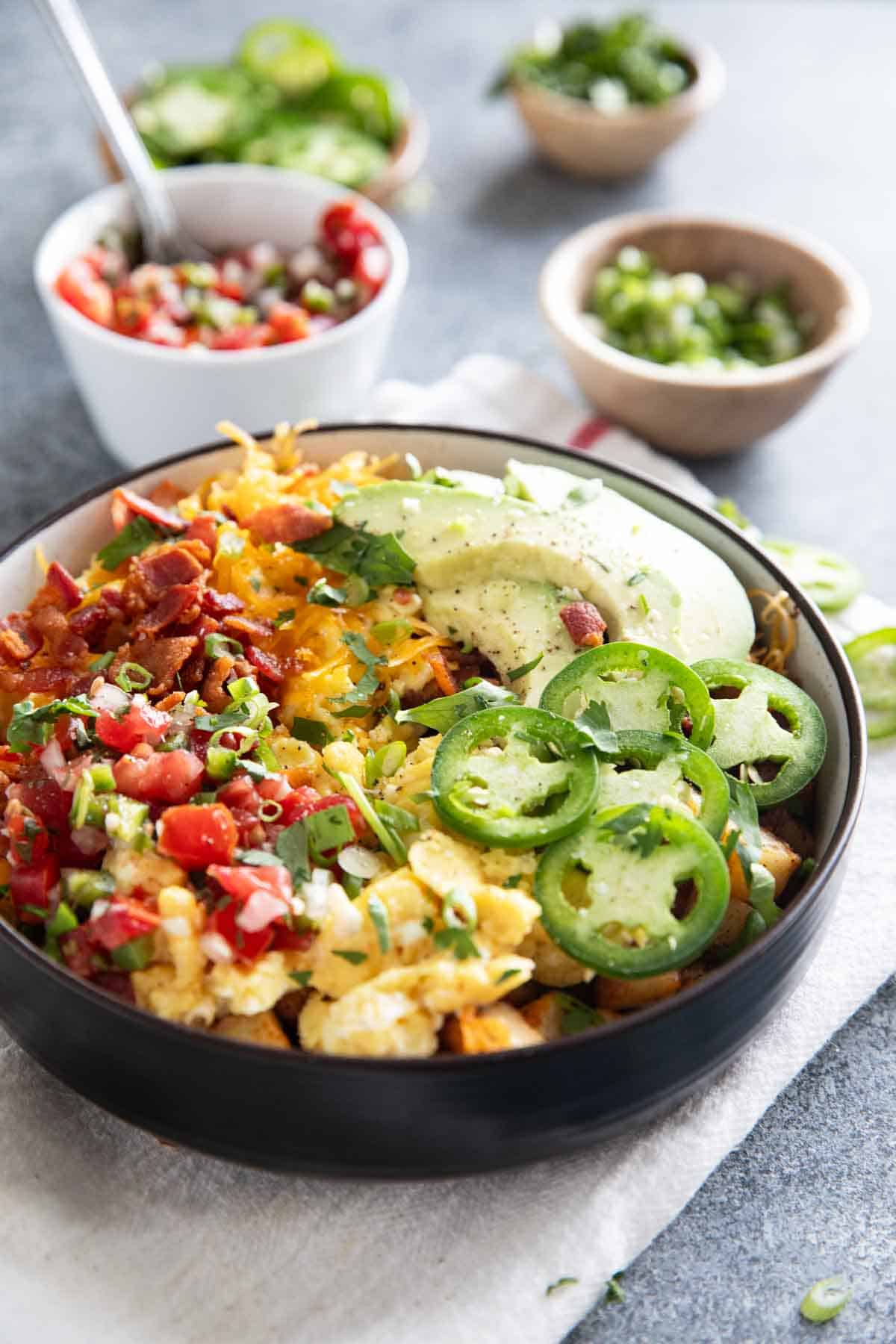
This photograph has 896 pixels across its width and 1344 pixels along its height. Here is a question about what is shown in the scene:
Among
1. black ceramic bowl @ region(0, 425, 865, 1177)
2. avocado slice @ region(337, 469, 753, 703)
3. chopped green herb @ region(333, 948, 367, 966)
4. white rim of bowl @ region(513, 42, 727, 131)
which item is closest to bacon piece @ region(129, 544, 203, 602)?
avocado slice @ region(337, 469, 753, 703)

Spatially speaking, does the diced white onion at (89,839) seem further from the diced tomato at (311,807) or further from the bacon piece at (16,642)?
the bacon piece at (16,642)

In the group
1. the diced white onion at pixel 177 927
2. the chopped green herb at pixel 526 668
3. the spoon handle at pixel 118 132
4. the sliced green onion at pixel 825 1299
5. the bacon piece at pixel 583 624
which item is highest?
the spoon handle at pixel 118 132

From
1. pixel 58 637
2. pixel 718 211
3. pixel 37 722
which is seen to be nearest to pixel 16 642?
pixel 58 637

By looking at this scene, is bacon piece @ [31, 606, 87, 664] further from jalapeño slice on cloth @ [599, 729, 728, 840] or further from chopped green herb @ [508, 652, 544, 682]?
jalapeño slice on cloth @ [599, 729, 728, 840]

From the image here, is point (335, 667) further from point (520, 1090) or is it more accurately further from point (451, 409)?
point (451, 409)

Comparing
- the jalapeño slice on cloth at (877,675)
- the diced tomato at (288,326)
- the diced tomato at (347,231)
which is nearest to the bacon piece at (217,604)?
the diced tomato at (288,326)

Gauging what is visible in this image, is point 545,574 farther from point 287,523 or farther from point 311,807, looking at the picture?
point 311,807
